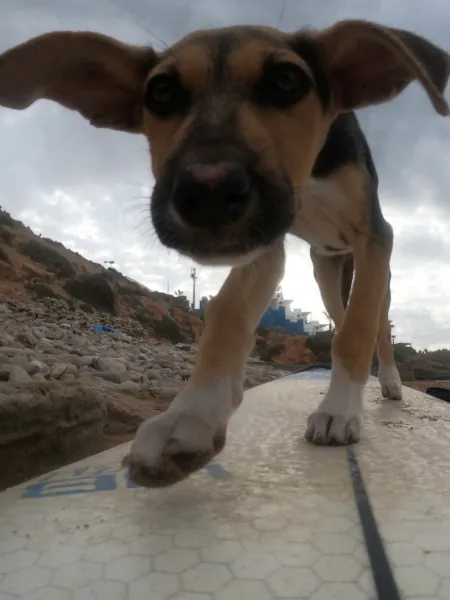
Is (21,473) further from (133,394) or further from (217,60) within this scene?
(133,394)

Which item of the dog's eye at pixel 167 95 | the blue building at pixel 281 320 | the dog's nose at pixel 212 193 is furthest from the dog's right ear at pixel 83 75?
the blue building at pixel 281 320

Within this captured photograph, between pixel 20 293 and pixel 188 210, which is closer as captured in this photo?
pixel 188 210

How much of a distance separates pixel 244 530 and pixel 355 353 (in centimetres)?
148

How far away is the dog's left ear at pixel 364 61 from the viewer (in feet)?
8.13

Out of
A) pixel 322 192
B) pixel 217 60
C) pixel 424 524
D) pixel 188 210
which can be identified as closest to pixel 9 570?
pixel 424 524

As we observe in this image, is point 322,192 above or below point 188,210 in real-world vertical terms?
above

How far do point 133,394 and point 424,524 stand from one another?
4121 mm

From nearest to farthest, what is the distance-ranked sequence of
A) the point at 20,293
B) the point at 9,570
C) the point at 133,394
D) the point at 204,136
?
the point at 9,570
the point at 204,136
the point at 133,394
the point at 20,293

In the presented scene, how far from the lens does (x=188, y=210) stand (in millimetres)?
1901

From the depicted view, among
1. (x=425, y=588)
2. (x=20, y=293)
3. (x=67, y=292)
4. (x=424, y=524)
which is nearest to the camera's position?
(x=425, y=588)

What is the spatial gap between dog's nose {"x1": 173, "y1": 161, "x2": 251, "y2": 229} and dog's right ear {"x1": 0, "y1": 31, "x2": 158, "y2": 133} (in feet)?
3.50

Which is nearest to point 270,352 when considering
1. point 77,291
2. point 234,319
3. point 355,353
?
point 77,291

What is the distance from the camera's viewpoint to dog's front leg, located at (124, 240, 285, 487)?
167 cm

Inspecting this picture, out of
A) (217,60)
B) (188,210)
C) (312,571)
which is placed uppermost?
(217,60)
